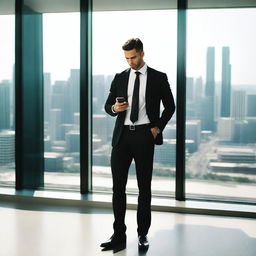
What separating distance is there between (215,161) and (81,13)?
87.6 inches

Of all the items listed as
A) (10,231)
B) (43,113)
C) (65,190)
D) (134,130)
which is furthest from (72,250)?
(43,113)

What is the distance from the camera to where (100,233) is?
328cm

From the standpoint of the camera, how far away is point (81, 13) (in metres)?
4.38

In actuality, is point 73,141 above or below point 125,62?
below

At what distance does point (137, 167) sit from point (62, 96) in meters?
1.96

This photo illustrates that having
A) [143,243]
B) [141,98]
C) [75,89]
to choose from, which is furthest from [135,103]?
[75,89]

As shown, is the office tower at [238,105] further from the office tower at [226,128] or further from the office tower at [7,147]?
the office tower at [7,147]


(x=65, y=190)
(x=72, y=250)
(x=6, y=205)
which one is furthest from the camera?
(x=65, y=190)

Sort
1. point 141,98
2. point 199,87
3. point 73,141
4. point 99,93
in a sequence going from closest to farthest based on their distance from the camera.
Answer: point 141,98 → point 199,87 → point 99,93 → point 73,141

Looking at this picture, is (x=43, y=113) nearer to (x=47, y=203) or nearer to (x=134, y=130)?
(x=47, y=203)

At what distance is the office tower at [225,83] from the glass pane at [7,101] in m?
2.48

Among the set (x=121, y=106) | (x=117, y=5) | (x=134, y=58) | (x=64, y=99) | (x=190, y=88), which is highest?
(x=117, y=5)

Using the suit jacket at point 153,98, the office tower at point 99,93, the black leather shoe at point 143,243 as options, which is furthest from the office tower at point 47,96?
the black leather shoe at point 143,243

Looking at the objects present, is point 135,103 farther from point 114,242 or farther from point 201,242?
point 201,242
